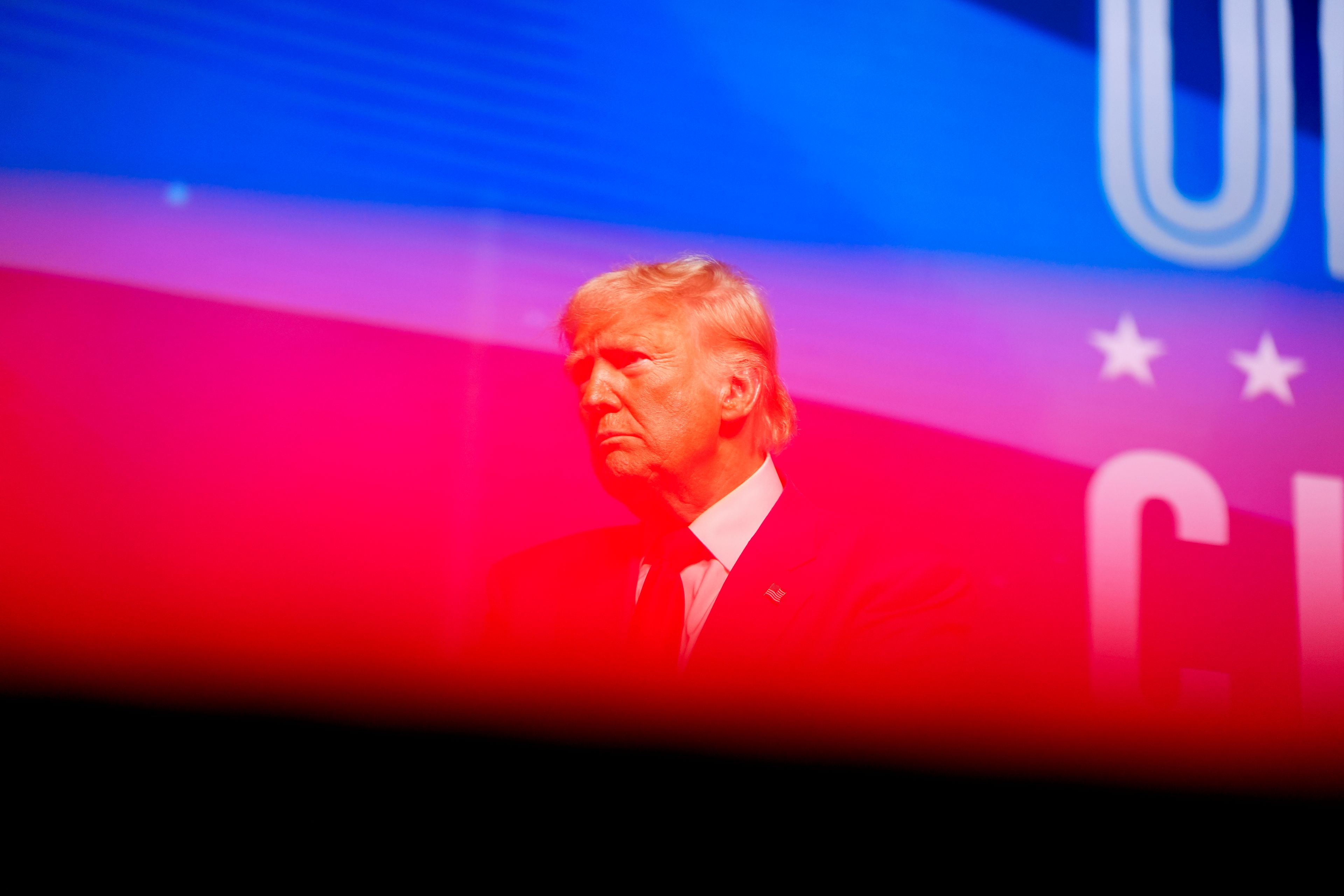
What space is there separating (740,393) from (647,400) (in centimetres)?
17

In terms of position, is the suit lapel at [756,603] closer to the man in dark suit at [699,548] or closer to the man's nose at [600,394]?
the man in dark suit at [699,548]

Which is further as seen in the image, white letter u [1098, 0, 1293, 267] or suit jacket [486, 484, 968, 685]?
white letter u [1098, 0, 1293, 267]

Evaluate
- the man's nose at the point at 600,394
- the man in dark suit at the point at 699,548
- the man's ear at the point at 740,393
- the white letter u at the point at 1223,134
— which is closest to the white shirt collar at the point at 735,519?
the man in dark suit at the point at 699,548

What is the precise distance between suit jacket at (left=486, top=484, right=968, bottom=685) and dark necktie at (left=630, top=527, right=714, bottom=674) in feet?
0.10

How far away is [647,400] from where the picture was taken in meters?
2.13

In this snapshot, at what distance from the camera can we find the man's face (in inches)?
83.7

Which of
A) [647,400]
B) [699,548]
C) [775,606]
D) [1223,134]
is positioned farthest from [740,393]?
[1223,134]

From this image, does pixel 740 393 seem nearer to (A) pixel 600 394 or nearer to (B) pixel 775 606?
(A) pixel 600 394

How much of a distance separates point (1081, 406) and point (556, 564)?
40.9 inches

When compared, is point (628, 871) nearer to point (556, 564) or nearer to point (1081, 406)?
point (556, 564)

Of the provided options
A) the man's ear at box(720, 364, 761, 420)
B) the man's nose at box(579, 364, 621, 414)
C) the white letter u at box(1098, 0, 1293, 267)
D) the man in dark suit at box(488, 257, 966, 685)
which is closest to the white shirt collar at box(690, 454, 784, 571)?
the man in dark suit at box(488, 257, 966, 685)

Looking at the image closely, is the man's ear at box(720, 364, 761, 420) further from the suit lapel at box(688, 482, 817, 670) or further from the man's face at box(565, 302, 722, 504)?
the suit lapel at box(688, 482, 817, 670)

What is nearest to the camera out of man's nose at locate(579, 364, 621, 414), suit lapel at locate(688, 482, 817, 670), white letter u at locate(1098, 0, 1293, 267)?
suit lapel at locate(688, 482, 817, 670)

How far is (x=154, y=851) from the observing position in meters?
2.13
